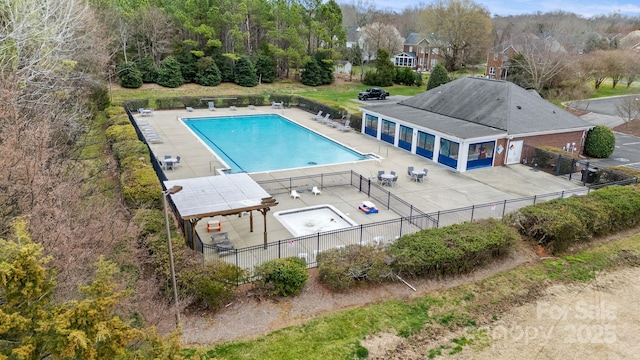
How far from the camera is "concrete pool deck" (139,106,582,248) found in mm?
17797

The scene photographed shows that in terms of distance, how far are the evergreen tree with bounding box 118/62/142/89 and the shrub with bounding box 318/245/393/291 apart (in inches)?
1641

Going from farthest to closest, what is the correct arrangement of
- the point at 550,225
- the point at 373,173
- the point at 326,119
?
the point at 326,119 → the point at 373,173 → the point at 550,225

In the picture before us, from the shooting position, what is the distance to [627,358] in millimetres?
10656

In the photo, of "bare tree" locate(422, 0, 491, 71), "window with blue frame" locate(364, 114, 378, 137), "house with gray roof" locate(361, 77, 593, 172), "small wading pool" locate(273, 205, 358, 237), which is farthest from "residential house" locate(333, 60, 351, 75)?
"small wading pool" locate(273, 205, 358, 237)

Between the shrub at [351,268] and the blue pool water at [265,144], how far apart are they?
13033mm

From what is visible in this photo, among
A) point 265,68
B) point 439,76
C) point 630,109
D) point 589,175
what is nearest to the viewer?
point 589,175

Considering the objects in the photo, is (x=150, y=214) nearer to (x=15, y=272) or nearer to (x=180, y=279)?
(x=180, y=279)

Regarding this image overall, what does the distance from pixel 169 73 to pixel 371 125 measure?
27.8 metres

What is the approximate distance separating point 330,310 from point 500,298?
16.9ft

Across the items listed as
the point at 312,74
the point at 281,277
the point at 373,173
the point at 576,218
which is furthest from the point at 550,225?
the point at 312,74

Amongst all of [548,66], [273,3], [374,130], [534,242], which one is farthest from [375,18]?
[534,242]

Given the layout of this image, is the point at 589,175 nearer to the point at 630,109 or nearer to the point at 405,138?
the point at 405,138

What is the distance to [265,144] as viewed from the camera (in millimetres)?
31453

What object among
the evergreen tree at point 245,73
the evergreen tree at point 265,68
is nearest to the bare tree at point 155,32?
the evergreen tree at point 245,73
